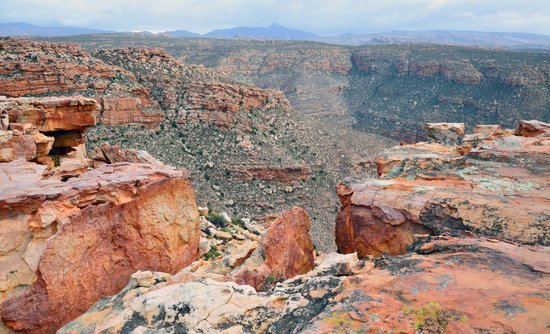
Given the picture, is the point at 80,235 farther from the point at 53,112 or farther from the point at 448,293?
the point at 53,112

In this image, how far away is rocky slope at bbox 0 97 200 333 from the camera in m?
8.58

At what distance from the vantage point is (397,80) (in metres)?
90.6

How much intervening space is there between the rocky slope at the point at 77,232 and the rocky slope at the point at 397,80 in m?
62.7

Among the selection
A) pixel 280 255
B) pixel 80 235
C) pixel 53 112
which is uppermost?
pixel 53 112

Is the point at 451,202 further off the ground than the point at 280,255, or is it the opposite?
the point at 451,202

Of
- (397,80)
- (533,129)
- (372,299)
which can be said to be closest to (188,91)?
(533,129)

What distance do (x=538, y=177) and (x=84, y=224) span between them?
11.9 meters

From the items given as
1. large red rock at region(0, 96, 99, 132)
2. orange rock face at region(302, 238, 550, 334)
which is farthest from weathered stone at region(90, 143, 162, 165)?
orange rock face at region(302, 238, 550, 334)

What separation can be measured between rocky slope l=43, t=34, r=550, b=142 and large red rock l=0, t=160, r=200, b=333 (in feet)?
207

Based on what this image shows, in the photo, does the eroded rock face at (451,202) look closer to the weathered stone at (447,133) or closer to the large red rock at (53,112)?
the weathered stone at (447,133)

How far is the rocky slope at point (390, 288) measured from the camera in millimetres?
6082

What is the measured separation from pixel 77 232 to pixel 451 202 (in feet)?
28.5

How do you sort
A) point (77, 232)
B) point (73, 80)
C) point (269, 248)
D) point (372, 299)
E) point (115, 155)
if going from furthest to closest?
1. point (73, 80)
2. point (115, 155)
3. point (269, 248)
4. point (77, 232)
5. point (372, 299)

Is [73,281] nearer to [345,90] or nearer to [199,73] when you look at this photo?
[199,73]
